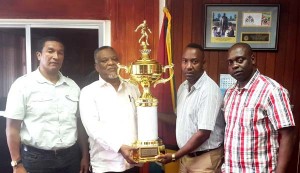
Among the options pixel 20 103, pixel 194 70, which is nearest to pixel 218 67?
pixel 194 70

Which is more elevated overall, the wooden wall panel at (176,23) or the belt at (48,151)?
the wooden wall panel at (176,23)

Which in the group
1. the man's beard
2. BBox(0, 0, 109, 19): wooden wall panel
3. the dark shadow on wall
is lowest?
the dark shadow on wall

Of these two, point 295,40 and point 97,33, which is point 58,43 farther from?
point 295,40

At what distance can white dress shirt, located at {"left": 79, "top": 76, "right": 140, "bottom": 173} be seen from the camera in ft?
5.76

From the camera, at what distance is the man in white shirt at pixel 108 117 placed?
1.76m

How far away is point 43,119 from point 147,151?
2.22 ft

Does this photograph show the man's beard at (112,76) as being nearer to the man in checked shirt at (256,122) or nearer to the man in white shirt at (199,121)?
the man in white shirt at (199,121)


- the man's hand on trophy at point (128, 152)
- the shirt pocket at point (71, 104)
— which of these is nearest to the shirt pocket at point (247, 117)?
the man's hand on trophy at point (128, 152)

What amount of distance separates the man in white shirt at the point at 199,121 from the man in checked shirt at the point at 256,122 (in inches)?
5.1

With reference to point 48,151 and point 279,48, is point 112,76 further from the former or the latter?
point 279,48

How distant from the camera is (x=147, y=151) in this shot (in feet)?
5.58

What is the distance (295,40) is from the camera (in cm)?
250

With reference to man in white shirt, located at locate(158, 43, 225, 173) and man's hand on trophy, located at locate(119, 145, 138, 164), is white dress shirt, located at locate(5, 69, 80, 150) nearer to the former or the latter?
man's hand on trophy, located at locate(119, 145, 138, 164)

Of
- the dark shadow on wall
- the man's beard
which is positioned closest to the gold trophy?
the man's beard
